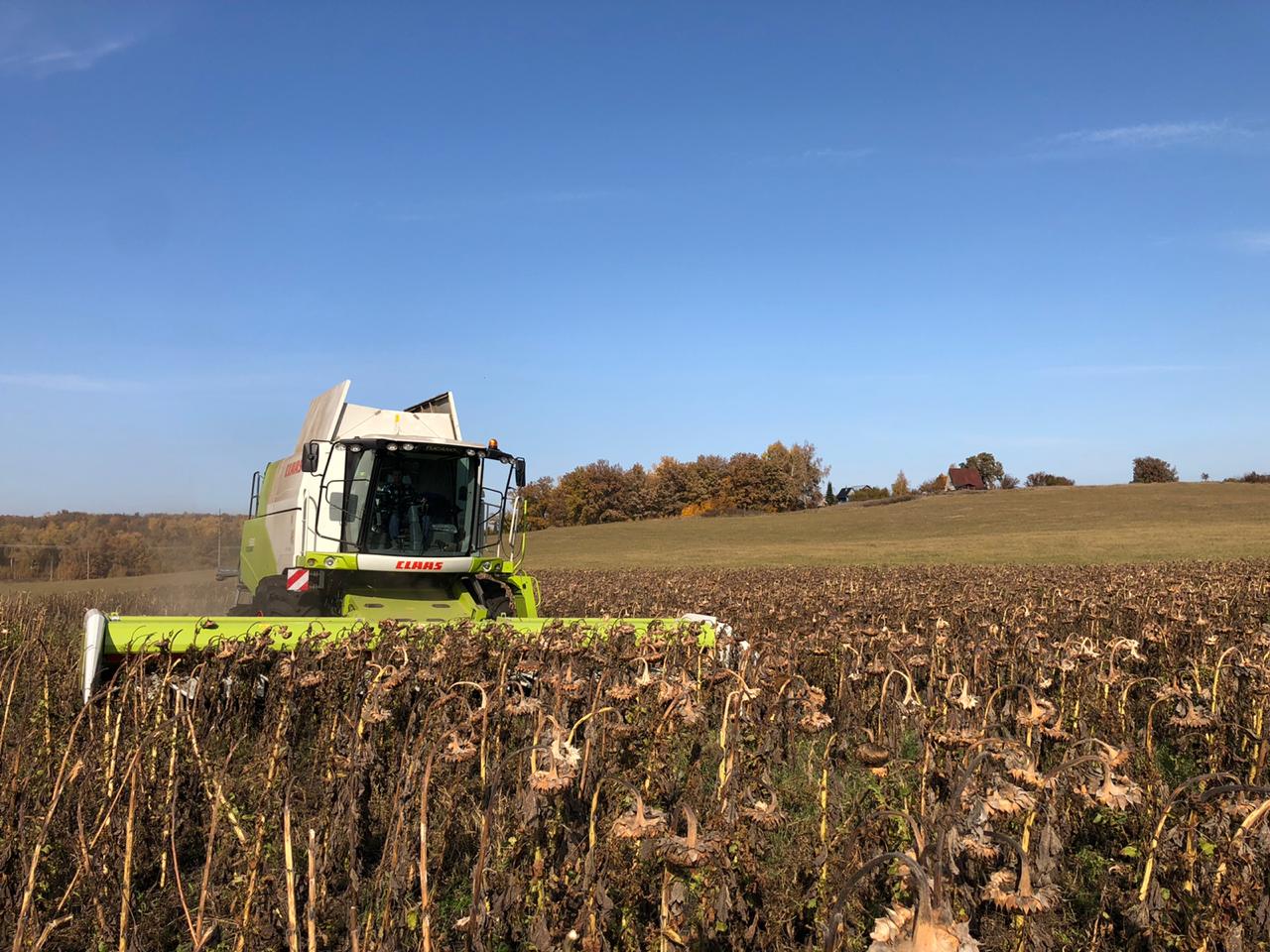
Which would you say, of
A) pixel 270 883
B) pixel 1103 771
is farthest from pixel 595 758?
pixel 1103 771

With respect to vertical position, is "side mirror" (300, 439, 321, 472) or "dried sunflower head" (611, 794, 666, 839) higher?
"side mirror" (300, 439, 321, 472)

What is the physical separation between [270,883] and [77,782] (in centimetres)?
202

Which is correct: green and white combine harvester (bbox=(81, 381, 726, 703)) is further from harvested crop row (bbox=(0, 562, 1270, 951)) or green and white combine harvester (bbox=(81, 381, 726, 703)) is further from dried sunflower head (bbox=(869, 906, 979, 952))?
dried sunflower head (bbox=(869, 906, 979, 952))

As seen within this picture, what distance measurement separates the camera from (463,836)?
523 centimetres

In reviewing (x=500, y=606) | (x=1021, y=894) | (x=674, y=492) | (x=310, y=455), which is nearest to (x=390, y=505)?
(x=310, y=455)

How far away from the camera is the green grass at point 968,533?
42875 millimetres

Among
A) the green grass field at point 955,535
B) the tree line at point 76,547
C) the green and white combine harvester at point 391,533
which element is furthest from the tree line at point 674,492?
the green and white combine harvester at point 391,533

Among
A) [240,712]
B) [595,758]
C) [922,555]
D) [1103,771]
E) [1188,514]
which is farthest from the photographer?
[1188,514]

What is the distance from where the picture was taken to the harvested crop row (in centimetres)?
312

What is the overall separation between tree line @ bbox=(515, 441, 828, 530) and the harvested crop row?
80.9 meters

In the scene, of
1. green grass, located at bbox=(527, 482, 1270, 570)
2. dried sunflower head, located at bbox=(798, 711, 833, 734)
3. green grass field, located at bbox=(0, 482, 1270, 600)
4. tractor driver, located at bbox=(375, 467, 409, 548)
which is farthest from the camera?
green grass, located at bbox=(527, 482, 1270, 570)

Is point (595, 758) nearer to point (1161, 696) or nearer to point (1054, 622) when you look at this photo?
point (1161, 696)

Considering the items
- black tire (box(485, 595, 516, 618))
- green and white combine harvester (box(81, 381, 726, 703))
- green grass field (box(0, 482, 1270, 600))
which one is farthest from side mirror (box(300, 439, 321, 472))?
green grass field (box(0, 482, 1270, 600))

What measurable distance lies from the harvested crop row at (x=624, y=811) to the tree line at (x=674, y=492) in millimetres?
80869
